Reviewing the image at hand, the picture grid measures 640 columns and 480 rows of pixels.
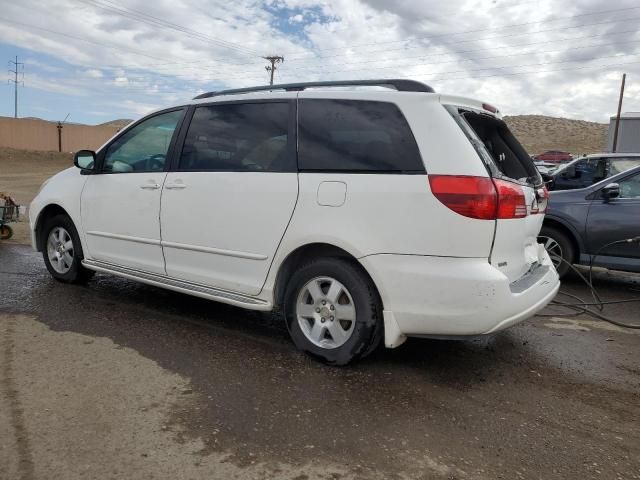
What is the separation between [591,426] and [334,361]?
1535mm

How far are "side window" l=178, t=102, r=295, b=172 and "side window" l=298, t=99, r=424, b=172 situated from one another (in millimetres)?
169

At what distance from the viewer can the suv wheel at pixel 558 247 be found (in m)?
6.70

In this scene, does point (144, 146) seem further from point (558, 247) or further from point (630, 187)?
point (630, 187)

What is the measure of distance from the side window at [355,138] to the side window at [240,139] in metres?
0.17

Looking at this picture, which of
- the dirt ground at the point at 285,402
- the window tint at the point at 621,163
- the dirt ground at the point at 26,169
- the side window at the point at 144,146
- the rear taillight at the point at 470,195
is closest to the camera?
the dirt ground at the point at 285,402

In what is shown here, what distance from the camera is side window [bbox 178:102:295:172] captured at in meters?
3.94

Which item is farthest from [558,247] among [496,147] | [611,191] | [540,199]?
[496,147]

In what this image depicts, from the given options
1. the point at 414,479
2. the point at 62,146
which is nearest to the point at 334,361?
the point at 414,479

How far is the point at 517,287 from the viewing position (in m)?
3.52

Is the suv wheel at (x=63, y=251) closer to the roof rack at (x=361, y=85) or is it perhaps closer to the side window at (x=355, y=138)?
the roof rack at (x=361, y=85)

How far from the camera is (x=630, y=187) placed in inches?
257

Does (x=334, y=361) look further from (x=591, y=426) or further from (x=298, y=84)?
(x=298, y=84)

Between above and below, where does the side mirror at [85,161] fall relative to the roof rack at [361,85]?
below

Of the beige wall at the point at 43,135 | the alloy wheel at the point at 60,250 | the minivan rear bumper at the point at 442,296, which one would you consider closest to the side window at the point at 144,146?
the alloy wheel at the point at 60,250
